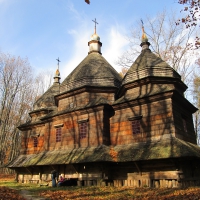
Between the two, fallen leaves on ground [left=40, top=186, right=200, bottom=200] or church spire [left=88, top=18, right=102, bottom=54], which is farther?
church spire [left=88, top=18, right=102, bottom=54]

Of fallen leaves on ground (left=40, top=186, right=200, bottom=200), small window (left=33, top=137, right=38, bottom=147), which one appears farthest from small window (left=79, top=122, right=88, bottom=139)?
small window (left=33, top=137, right=38, bottom=147)

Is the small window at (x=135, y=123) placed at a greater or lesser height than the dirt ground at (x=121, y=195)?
greater

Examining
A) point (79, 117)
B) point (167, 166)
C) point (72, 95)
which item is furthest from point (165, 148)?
point (72, 95)

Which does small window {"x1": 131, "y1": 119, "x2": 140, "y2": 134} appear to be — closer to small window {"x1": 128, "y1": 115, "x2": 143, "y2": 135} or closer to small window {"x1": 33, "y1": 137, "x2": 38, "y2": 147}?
small window {"x1": 128, "y1": 115, "x2": 143, "y2": 135}

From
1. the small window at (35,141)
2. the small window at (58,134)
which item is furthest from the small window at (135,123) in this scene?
the small window at (35,141)

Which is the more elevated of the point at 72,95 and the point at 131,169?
the point at 72,95

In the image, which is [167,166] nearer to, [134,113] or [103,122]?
[134,113]

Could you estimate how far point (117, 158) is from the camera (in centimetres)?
1359

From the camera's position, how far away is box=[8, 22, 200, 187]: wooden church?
12602 mm

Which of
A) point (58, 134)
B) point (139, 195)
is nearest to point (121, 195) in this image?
point (139, 195)

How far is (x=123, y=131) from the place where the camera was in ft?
48.7

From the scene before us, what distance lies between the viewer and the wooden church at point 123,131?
12.6 m

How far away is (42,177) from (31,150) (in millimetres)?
4032

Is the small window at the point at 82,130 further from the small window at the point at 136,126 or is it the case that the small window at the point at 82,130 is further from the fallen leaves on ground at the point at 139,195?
the fallen leaves on ground at the point at 139,195
